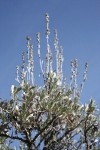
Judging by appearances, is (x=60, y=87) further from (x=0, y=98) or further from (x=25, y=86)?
(x=0, y=98)

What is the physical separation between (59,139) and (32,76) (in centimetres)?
160

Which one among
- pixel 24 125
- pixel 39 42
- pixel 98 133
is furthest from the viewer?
pixel 39 42

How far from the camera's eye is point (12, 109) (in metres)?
6.55

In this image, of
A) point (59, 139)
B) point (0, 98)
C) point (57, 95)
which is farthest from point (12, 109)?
point (59, 139)

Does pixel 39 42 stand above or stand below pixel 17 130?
above

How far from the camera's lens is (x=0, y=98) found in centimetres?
668

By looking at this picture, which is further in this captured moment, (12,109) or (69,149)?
(69,149)

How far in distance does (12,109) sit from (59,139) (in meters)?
1.41

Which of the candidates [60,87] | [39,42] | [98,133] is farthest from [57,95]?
[39,42]

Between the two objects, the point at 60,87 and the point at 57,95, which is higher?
the point at 60,87

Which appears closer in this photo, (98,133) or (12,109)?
(12,109)

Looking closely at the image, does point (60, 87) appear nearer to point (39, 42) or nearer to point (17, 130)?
point (17, 130)

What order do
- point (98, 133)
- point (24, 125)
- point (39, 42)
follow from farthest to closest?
point (39, 42) → point (98, 133) → point (24, 125)

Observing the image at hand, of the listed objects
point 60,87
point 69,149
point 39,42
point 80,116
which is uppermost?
point 39,42
